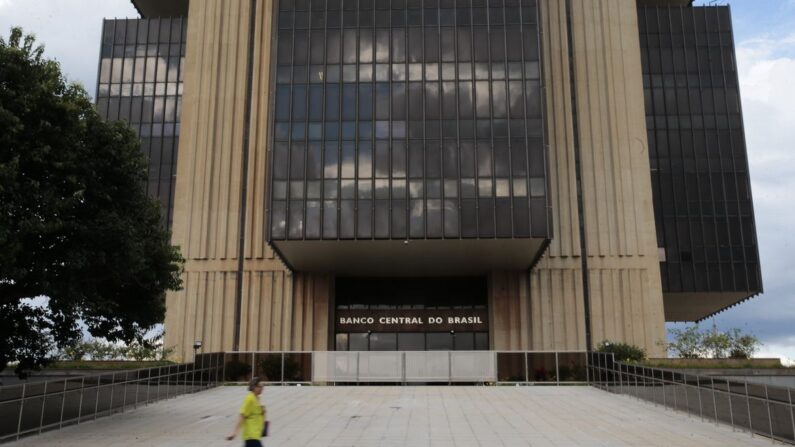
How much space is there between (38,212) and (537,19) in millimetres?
29059

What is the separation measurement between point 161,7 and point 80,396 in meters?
46.6

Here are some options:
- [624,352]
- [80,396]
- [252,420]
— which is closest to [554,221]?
[624,352]

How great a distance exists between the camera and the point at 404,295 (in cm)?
4594

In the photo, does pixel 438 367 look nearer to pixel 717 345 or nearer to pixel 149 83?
pixel 717 345

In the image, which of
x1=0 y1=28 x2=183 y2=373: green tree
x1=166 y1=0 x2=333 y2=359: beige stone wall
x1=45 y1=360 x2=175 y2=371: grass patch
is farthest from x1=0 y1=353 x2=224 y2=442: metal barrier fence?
x1=166 y1=0 x2=333 y2=359: beige stone wall

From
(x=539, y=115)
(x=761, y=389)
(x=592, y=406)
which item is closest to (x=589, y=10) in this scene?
(x=539, y=115)

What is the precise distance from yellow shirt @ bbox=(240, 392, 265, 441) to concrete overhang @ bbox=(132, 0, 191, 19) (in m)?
51.4

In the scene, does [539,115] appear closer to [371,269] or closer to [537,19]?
[537,19]

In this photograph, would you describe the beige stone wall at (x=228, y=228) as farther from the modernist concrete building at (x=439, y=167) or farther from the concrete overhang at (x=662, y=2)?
the concrete overhang at (x=662, y=2)

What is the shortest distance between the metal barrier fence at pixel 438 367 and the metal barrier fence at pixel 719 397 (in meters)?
5.13

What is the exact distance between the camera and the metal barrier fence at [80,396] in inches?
619

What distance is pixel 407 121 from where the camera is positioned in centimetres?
A: 3788

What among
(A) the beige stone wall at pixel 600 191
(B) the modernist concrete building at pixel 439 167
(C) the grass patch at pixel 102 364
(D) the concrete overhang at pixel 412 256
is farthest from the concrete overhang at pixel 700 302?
(C) the grass patch at pixel 102 364

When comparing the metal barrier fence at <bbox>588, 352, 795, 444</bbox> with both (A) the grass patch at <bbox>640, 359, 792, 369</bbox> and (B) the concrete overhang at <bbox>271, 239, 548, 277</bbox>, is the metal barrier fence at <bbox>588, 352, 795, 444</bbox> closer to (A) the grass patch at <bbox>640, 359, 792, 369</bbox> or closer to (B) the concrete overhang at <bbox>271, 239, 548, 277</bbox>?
(B) the concrete overhang at <bbox>271, 239, 548, 277</bbox>
